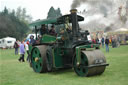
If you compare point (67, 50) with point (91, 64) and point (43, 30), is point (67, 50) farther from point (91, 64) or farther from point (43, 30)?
point (43, 30)

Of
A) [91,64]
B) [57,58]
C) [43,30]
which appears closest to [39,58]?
[57,58]

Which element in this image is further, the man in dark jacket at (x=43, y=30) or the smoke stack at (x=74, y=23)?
the man in dark jacket at (x=43, y=30)

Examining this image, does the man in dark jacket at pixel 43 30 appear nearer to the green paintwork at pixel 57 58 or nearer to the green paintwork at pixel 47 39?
the green paintwork at pixel 47 39

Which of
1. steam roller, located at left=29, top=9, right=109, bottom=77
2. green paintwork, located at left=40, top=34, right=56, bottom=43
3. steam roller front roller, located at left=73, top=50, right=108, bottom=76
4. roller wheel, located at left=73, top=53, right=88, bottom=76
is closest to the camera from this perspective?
steam roller front roller, located at left=73, top=50, right=108, bottom=76

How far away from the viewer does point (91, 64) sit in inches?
307

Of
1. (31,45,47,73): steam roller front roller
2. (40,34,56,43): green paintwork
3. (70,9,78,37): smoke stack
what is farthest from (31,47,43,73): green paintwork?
(70,9,78,37): smoke stack

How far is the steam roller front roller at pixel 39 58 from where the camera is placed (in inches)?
375

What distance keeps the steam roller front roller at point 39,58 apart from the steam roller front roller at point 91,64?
180cm

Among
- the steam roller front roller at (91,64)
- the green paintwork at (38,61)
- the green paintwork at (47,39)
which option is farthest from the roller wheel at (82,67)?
the green paintwork at (38,61)

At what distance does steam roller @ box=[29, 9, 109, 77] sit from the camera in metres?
8.02

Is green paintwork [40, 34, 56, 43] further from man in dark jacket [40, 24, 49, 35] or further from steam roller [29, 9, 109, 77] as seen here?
man in dark jacket [40, 24, 49, 35]

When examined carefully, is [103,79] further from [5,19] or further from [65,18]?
[5,19]

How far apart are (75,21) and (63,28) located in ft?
2.15

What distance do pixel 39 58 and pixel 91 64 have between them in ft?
9.59
